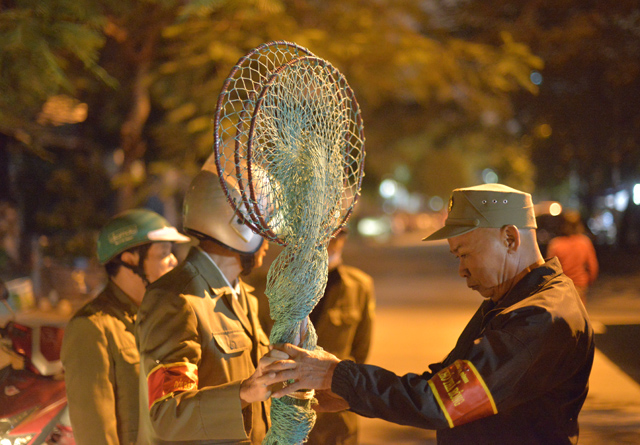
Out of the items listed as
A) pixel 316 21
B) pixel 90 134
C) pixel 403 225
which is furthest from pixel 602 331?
pixel 403 225

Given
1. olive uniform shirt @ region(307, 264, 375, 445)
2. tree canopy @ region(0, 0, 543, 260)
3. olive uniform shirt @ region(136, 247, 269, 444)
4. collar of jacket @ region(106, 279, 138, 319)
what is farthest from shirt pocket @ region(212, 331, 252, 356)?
tree canopy @ region(0, 0, 543, 260)

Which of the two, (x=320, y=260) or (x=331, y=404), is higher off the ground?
(x=320, y=260)

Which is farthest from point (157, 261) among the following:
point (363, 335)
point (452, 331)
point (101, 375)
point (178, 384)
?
point (452, 331)

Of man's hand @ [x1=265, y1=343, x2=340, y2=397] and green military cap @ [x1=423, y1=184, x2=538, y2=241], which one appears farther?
green military cap @ [x1=423, y1=184, x2=538, y2=241]

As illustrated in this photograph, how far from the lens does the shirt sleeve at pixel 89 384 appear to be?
2912mm

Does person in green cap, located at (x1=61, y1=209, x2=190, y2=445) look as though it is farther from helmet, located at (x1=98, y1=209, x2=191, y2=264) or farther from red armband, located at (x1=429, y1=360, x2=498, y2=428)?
red armband, located at (x1=429, y1=360, x2=498, y2=428)

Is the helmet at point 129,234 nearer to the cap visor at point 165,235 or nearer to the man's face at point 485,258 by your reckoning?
the cap visor at point 165,235

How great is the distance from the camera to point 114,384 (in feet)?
10.1

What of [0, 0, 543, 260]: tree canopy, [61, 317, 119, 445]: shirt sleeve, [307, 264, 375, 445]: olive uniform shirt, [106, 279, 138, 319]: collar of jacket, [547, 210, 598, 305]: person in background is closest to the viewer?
[61, 317, 119, 445]: shirt sleeve

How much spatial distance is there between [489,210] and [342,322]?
214cm

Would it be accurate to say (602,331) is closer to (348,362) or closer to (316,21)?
(316,21)

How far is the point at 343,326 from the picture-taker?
4.27 meters

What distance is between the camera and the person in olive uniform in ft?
6.67

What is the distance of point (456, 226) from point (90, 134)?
14.5 m
